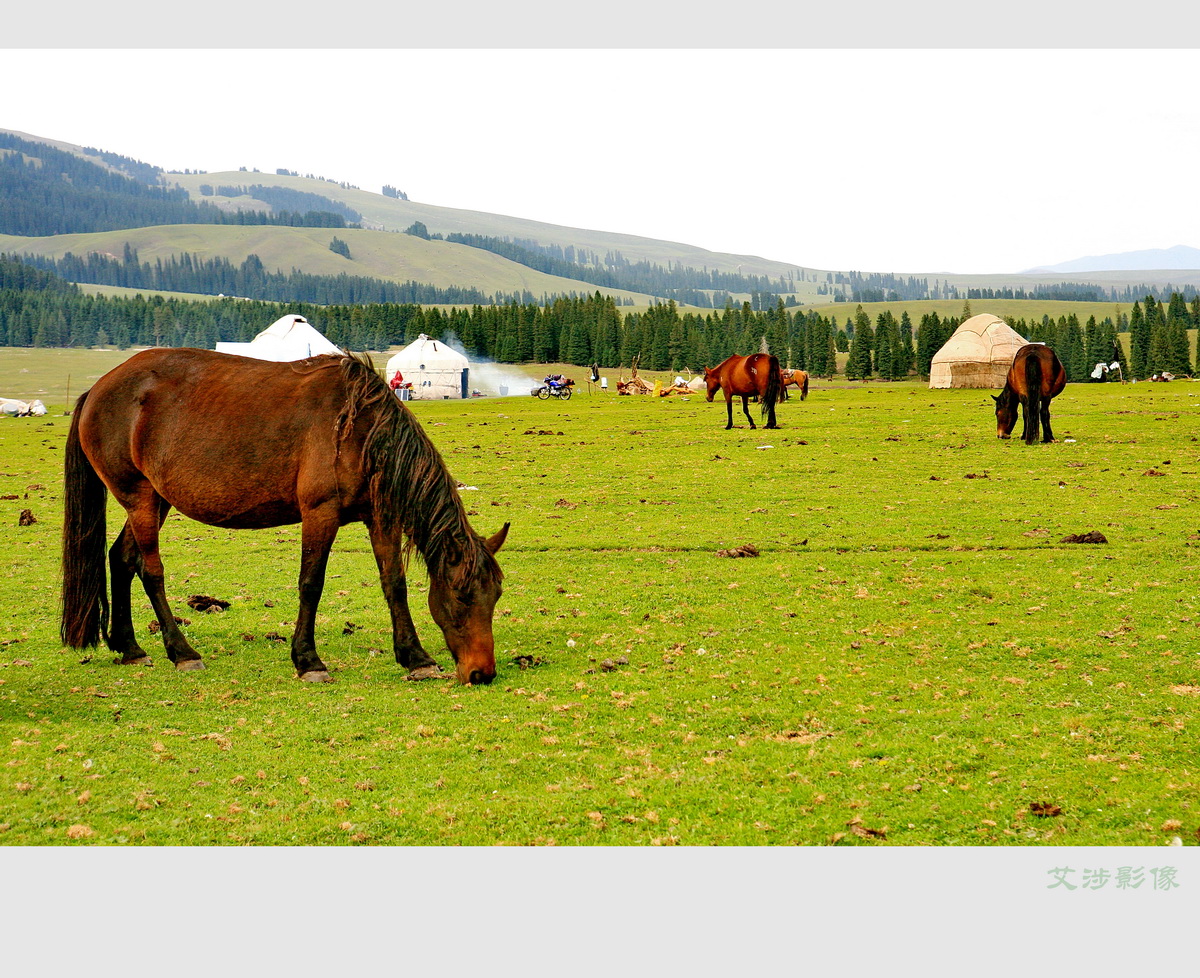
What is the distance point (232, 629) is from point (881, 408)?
33788 millimetres

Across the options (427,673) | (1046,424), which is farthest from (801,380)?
(427,673)

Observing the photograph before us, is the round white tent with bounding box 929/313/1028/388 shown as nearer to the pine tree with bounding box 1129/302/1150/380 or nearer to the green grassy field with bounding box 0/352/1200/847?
the pine tree with bounding box 1129/302/1150/380

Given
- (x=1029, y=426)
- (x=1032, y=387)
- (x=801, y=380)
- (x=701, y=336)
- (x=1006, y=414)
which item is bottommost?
(x=1029, y=426)

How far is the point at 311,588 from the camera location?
8.30 meters

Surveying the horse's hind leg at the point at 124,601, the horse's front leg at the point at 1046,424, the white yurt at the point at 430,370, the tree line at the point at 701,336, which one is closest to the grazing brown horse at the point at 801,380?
the horse's front leg at the point at 1046,424

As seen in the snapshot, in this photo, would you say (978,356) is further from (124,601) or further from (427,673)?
(124,601)

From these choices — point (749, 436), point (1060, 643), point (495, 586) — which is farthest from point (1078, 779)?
point (749, 436)

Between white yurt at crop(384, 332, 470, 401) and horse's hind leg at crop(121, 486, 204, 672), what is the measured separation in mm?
60354

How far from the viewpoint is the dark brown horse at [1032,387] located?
76.8 ft

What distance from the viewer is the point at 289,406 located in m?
8.39

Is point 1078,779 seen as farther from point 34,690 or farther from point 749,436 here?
point 749,436

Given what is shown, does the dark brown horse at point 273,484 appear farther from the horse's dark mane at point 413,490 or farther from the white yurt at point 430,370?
the white yurt at point 430,370

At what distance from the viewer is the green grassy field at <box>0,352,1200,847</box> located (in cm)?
520

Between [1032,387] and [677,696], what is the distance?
19.9 meters
